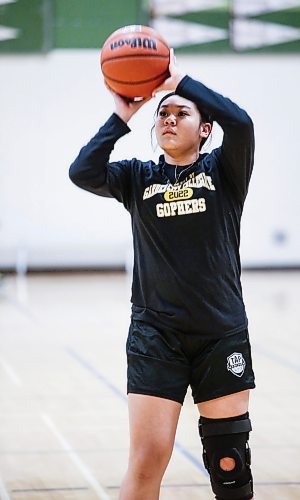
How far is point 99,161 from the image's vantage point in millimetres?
3281

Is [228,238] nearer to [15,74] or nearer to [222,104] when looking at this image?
[222,104]

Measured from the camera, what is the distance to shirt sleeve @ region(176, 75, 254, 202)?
3.17 meters

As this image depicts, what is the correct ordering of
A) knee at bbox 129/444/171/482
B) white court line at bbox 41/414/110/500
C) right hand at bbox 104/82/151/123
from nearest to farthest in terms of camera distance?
1. knee at bbox 129/444/171/482
2. right hand at bbox 104/82/151/123
3. white court line at bbox 41/414/110/500

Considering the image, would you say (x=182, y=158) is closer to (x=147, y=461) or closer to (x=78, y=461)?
(x=147, y=461)

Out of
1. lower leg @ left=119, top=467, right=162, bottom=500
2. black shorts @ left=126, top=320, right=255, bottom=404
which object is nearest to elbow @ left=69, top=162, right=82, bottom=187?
black shorts @ left=126, top=320, right=255, bottom=404

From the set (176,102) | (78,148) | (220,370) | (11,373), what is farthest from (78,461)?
(78,148)

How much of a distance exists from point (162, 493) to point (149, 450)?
1.35m

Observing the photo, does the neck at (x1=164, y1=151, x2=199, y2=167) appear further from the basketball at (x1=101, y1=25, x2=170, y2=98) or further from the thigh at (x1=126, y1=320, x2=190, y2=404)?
the thigh at (x1=126, y1=320, x2=190, y2=404)

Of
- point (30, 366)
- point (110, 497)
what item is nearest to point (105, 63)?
point (110, 497)

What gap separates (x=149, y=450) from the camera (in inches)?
122

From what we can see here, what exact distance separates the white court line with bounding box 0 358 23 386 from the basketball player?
3.88m

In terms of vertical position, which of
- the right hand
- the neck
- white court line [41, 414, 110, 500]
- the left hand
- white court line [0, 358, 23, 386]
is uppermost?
the left hand

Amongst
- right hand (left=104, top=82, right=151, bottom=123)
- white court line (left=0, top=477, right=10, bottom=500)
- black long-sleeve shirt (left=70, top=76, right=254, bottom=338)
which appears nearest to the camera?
black long-sleeve shirt (left=70, top=76, right=254, bottom=338)

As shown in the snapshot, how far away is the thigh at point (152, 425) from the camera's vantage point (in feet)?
10.2
